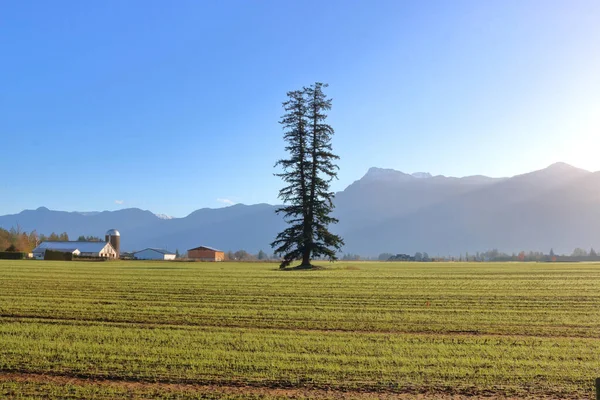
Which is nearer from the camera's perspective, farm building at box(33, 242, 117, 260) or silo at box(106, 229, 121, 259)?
farm building at box(33, 242, 117, 260)

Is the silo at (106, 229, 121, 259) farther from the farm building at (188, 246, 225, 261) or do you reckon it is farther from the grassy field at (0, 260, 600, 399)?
the grassy field at (0, 260, 600, 399)

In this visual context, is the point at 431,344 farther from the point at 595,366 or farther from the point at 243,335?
Result: the point at 243,335

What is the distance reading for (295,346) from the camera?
11.1 metres

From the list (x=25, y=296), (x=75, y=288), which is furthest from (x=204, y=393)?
(x=75, y=288)

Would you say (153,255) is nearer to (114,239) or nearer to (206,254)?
(114,239)

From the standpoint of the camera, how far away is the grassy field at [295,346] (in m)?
8.32

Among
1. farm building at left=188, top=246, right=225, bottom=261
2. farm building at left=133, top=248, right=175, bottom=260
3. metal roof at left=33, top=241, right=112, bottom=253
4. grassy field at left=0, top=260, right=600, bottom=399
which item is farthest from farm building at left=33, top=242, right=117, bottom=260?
grassy field at left=0, top=260, right=600, bottom=399

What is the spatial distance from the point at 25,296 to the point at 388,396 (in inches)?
648

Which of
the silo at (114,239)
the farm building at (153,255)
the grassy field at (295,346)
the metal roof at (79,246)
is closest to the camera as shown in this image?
the grassy field at (295,346)

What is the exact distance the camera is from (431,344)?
1138cm

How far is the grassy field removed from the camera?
328 inches

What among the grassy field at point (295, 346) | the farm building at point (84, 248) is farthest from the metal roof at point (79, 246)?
the grassy field at point (295, 346)

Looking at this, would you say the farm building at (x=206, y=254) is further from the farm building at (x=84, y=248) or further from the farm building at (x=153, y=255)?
the farm building at (x=153, y=255)

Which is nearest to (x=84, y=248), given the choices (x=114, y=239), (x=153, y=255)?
(x=114, y=239)
